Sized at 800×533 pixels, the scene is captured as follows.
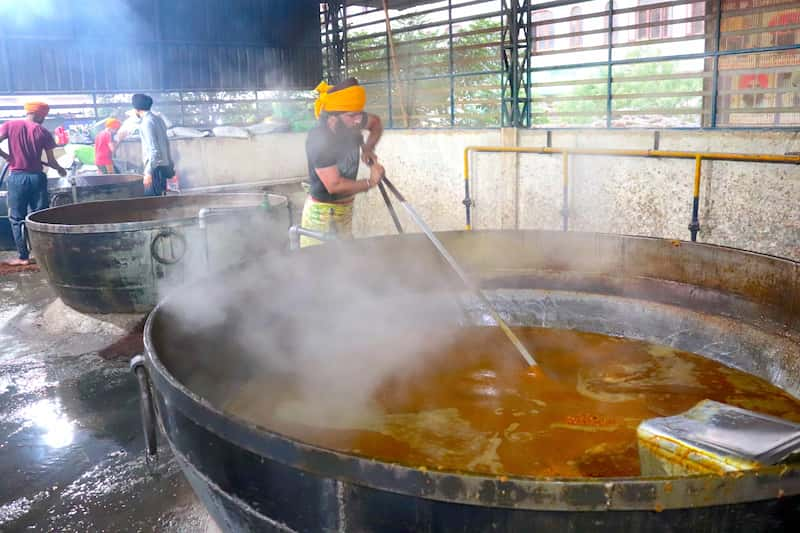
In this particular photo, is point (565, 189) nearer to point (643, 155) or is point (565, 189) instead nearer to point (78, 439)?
point (643, 155)

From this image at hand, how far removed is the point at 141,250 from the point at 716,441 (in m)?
4.95

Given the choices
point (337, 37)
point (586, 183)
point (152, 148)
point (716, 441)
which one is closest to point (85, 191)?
Result: point (152, 148)

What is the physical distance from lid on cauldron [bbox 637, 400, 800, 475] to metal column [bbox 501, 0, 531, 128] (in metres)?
7.08

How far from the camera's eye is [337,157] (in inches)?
187

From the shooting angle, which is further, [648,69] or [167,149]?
[648,69]

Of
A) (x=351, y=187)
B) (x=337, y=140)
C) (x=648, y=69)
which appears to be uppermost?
(x=648, y=69)

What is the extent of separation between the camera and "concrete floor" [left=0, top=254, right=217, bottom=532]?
3.16m

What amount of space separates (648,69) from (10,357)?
15.6 meters

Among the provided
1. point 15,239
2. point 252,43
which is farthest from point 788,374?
point 252,43

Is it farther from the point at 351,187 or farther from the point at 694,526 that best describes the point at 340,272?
the point at 694,526

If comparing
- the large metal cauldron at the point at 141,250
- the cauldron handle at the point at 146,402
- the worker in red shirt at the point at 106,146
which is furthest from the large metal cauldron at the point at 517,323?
the worker in red shirt at the point at 106,146

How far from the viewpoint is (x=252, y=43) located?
13.1 m

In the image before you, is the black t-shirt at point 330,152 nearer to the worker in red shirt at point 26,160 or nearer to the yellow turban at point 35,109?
the worker in red shirt at point 26,160

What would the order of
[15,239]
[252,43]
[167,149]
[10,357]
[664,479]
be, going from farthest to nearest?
[252,43] → [15,239] → [167,149] → [10,357] → [664,479]
